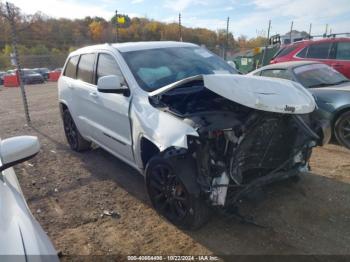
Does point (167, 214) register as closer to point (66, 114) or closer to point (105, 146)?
point (105, 146)

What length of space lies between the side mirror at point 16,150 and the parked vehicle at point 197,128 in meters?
1.26

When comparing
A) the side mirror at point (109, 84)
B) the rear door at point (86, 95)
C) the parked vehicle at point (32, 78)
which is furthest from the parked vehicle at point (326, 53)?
the parked vehicle at point (32, 78)

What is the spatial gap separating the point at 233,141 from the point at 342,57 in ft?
22.0

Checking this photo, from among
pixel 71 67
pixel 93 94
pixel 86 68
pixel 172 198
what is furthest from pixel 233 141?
pixel 71 67

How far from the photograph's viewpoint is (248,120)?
3.03 metres

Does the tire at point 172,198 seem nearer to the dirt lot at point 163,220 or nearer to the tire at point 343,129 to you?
the dirt lot at point 163,220

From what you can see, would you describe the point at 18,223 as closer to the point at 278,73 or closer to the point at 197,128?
the point at 197,128

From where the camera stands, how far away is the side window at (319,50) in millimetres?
8375

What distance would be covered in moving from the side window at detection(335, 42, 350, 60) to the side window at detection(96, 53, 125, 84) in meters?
6.43

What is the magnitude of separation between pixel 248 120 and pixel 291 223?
119 cm

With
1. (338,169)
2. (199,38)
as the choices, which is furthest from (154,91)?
(199,38)

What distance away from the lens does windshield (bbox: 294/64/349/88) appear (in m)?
5.91

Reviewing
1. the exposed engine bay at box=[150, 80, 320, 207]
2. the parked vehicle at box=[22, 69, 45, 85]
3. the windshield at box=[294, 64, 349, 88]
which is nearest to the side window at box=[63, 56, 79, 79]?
the exposed engine bay at box=[150, 80, 320, 207]

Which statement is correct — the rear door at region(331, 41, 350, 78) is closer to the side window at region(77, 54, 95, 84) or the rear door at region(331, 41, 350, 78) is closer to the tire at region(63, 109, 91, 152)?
the side window at region(77, 54, 95, 84)
